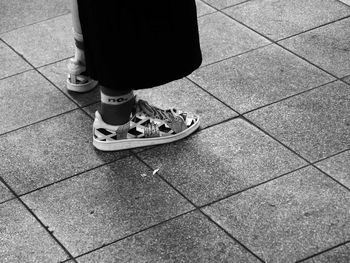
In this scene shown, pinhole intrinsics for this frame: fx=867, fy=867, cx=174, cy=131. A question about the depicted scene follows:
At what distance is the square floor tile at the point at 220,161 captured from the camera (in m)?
4.22

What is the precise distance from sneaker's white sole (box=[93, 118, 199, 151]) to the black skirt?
353 millimetres

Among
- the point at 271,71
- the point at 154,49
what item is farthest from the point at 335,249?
the point at 271,71

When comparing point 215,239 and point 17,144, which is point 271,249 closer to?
point 215,239

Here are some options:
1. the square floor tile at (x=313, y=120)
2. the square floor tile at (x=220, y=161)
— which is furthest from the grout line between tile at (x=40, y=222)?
the square floor tile at (x=313, y=120)

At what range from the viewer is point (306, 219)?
154 inches

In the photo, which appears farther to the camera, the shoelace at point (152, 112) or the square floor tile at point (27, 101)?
the square floor tile at point (27, 101)

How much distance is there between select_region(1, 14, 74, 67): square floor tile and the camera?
18.5 feet

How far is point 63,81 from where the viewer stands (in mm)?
5348

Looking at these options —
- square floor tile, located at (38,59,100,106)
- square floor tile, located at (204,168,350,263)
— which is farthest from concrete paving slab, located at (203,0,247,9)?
square floor tile, located at (204,168,350,263)

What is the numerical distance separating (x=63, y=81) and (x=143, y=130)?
962mm

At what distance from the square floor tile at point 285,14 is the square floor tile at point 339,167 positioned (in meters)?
1.46

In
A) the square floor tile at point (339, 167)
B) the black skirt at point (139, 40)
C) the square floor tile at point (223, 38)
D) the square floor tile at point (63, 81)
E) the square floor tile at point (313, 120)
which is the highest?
the black skirt at point (139, 40)

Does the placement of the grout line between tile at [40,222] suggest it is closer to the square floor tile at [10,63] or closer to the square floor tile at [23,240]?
the square floor tile at [23,240]

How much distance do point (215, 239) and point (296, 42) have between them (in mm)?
2067
